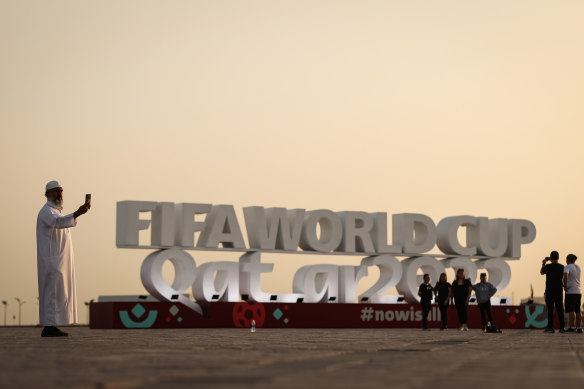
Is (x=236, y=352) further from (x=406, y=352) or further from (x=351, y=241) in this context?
(x=351, y=241)

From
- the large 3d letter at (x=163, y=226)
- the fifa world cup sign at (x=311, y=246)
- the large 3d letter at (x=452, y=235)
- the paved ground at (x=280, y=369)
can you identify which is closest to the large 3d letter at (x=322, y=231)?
the fifa world cup sign at (x=311, y=246)

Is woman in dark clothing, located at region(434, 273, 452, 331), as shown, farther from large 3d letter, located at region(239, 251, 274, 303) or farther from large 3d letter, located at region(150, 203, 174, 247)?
large 3d letter, located at region(150, 203, 174, 247)

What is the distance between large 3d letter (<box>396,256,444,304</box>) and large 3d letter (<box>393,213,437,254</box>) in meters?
0.45

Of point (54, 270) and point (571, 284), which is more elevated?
point (54, 270)

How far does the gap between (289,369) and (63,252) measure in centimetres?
969

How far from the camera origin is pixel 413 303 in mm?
40156

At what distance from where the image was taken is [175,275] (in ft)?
117

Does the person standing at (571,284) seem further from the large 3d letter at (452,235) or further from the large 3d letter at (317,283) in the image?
the large 3d letter at (452,235)

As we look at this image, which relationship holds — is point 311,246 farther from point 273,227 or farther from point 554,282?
point 554,282

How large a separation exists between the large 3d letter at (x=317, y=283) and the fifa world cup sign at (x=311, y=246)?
36 millimetres

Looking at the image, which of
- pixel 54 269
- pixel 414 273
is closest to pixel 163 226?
pixel 414 273

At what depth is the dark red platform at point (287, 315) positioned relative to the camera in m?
33.9

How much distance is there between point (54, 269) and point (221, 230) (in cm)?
1982

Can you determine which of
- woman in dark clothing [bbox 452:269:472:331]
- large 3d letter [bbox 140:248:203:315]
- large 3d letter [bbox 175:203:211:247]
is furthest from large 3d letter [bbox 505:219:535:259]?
woman in dark clothing [bbox 452:269:472:331]
